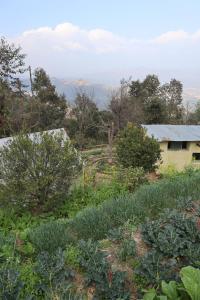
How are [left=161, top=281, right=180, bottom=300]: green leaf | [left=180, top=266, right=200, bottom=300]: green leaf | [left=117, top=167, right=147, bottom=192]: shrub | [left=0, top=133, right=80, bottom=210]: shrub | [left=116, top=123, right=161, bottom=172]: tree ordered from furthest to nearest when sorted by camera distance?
[left=116, top=123, right=161, bottom=172]: tree < [left=117, top=167, right=147, bottom=192]: shrub < [left=0, top=133, right=80, bottom=210]: shrub < [left=161, top=281, right=180, bottom=300]: green leaf < [left=180, top=266, right=200, bottom=300]: green leaf

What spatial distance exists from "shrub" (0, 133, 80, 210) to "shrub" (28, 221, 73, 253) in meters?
3.17

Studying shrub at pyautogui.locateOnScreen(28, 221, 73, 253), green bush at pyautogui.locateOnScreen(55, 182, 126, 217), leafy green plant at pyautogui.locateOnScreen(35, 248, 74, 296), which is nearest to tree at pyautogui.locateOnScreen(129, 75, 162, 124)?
green bush at pyautogui.locateOnScreen(55, 182, 126, 217)

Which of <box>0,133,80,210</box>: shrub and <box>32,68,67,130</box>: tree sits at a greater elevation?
<box>32,68,67,130</box>: tree

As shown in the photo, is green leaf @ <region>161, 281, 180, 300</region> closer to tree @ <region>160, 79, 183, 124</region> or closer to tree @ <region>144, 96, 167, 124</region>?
tree @ <region>144, 96, 167, 124</region>

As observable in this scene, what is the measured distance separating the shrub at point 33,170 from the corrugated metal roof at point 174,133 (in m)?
13.5

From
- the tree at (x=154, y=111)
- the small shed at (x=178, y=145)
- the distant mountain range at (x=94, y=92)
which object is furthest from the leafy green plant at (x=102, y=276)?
the tree at (x=154, y=111)

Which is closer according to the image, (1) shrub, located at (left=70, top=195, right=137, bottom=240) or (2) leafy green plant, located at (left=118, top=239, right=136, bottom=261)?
(2) leafy green plant, located at (left=118, top=239, right=136, bottom=261)

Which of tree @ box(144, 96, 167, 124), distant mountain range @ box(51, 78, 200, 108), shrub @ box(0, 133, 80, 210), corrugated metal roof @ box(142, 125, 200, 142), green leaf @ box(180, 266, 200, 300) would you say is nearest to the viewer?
green leaf @ box(180, 266, 200, 300)

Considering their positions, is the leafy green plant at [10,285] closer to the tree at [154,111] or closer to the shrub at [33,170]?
the shrub at [33,170]

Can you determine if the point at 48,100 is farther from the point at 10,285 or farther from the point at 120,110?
the point at 10,285

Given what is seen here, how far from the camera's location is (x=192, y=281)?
2859 mm

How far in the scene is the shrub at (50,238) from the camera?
4.16 metres

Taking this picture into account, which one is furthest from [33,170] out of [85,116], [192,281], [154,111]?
[154,111]

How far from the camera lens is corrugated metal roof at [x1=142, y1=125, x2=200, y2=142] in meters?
21.1
